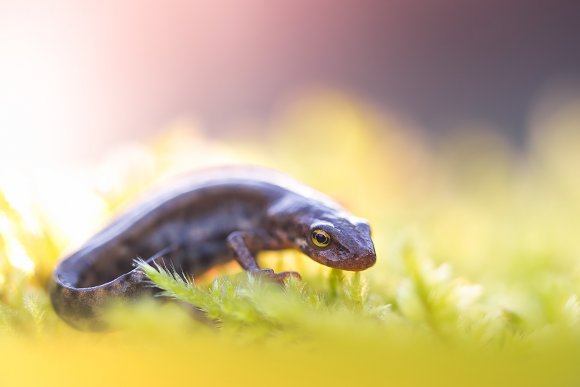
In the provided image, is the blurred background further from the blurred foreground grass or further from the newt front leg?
the newt front leg

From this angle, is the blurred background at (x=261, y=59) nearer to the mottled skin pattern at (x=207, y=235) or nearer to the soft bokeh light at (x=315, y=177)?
the soft bokeh light at (x=315, y=177)

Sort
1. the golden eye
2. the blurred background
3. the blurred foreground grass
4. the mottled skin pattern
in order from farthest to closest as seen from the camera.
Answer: the blurred background
the golden eye
the mottled skin pattern
the blurred foreground grass

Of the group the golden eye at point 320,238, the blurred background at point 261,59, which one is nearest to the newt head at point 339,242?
the golden eye at point 320,238

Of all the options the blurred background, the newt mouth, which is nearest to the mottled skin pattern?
the newt mouth

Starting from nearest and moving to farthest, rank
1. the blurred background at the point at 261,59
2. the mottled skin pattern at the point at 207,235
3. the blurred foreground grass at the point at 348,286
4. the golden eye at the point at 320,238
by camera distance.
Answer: the blurred foreground grass at the point at 348,286 < the mottled skin pattern at the point at 207,235 < the golden eye at the point at 320,238 < the blurred background at the point at 261,59

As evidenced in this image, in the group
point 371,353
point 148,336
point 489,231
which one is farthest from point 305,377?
point 489,231

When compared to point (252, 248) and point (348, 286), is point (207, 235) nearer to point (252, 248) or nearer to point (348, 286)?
point (252, 248)


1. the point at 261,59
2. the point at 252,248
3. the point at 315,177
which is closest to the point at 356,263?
the point at 252,248
